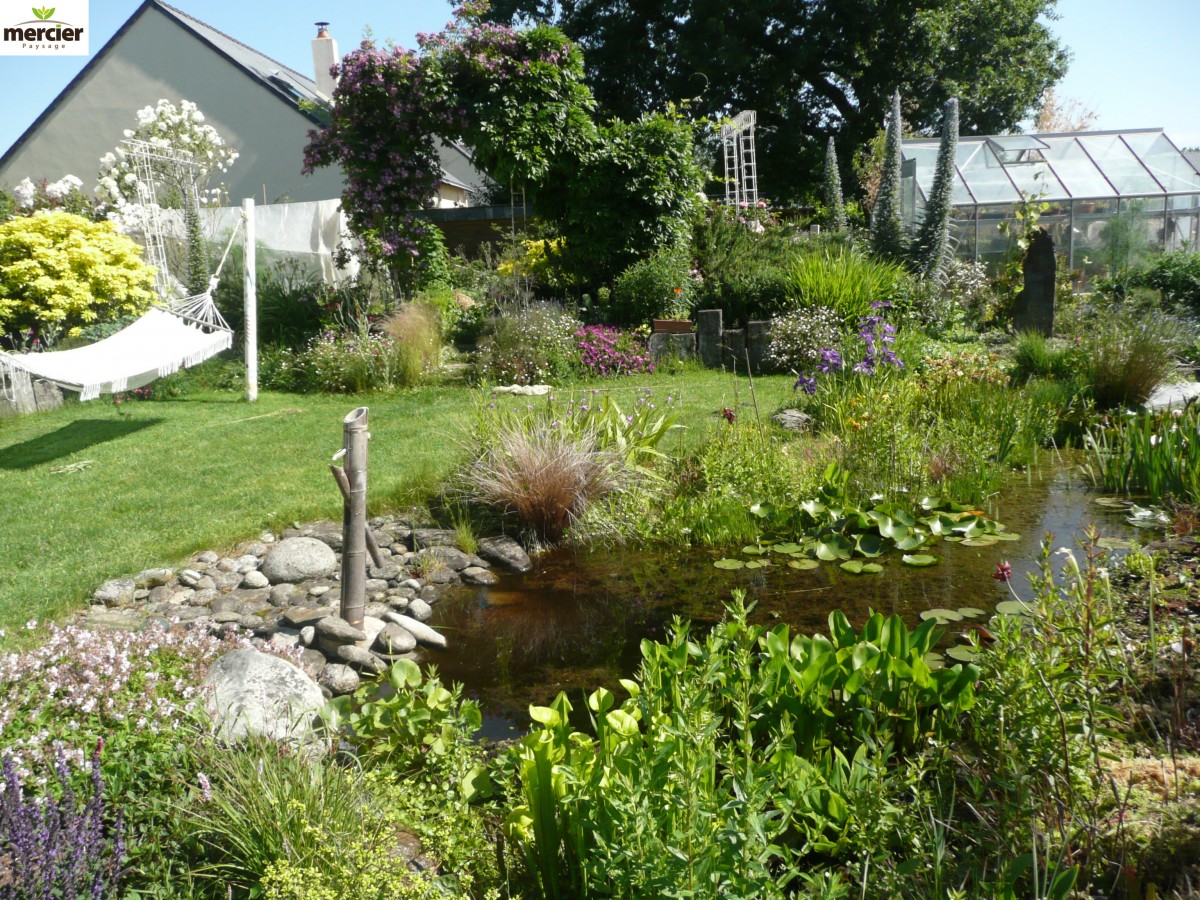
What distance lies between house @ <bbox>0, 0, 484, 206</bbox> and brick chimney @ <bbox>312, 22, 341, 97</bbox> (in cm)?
132

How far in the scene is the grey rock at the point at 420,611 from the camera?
453 cm

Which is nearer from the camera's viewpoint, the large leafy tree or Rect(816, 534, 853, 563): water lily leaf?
Rect(816, 534, 853, 563): water lily leaf

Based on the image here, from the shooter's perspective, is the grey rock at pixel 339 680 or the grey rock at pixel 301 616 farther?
the grey rock at pixel 301 616

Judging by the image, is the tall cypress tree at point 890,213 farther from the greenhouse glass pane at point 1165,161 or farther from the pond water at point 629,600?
the pond water at point 629,600

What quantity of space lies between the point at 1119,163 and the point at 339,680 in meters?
17.0

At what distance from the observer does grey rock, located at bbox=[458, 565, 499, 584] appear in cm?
503

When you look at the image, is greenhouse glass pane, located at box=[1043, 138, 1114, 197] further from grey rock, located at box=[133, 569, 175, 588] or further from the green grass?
grey rock, located at box=[133, 569, 175, 588]

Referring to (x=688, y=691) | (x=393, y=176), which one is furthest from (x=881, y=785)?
(x=393, y=176)

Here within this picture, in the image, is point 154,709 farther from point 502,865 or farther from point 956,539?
point 956,539

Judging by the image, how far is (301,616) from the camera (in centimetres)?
430

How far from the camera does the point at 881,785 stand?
2055 millimetres

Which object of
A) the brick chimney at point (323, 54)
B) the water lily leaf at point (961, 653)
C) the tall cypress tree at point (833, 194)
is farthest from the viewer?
the brick chimney at point (323, 54)

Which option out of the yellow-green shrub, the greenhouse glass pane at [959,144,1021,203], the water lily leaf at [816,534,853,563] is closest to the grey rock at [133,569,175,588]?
the water lily leaf at [816,534,853,563]

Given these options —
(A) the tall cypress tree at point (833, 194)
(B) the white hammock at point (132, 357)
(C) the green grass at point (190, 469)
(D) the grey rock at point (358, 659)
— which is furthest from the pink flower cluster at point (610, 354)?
(A) the tall cypress tree at point (833, 194)
